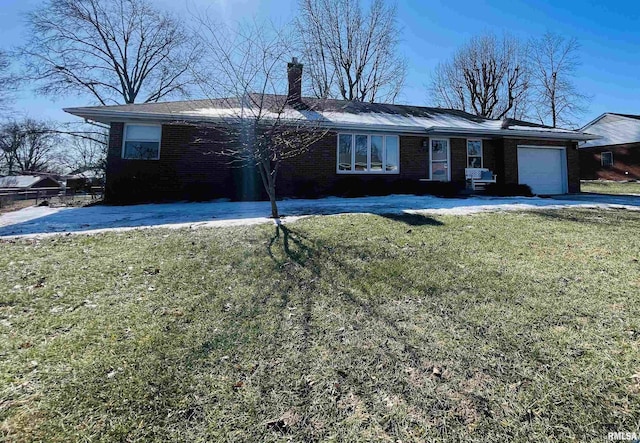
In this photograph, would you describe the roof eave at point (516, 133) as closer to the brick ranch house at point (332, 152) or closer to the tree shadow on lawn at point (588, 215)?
the brick ranch house at point (332, 152)

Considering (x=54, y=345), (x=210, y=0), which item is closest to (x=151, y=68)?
(x=210, y=0)

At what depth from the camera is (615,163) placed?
2602 cm

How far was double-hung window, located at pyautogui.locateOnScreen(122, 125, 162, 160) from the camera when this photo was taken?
10.6 metres

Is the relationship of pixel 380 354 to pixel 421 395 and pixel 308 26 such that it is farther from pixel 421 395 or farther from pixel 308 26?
pixel 308 26

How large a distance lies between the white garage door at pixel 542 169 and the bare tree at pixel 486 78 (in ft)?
58.6

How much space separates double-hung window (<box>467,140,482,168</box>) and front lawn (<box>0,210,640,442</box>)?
983cm

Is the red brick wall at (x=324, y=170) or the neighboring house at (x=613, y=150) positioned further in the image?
the neighboring house at (x=613, y=150)

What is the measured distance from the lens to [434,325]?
9.11ft

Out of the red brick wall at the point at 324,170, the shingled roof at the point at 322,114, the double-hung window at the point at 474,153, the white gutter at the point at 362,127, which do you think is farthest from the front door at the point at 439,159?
the double-hung window at the point at 474,153

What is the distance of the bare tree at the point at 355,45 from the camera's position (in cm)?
2362

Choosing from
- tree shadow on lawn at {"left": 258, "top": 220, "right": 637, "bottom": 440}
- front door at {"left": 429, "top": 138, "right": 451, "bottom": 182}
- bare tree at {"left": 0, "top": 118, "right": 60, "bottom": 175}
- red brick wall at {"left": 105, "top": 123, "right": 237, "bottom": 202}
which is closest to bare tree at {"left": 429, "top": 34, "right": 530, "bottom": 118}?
front door at {"left": 429, "top": 138, "right": 451, "bottom": 182}

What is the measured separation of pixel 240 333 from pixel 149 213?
6.63 m

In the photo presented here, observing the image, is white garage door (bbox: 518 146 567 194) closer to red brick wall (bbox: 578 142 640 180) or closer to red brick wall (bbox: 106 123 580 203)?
red brick wall (bbox: 106 123 580 203)

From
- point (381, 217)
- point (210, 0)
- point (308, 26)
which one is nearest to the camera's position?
point (381, 217)
